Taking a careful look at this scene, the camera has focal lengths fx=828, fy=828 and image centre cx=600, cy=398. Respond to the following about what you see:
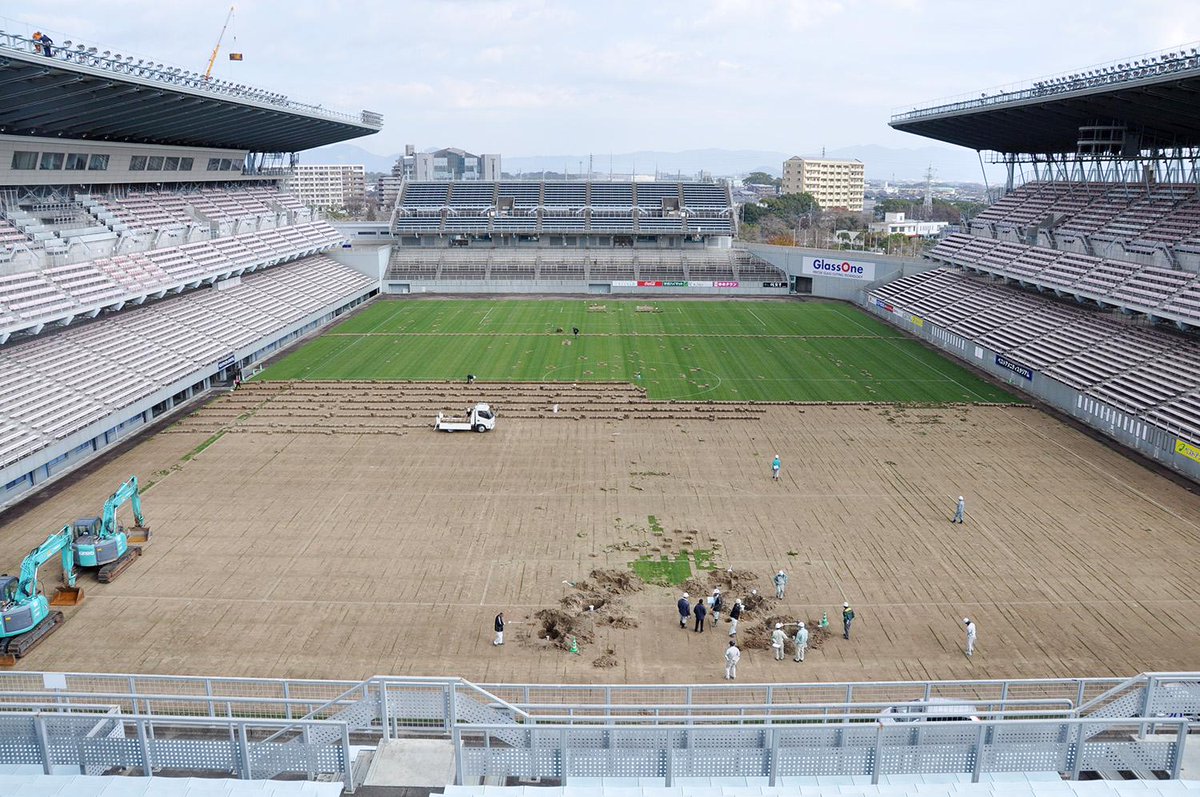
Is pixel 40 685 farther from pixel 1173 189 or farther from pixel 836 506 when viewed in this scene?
pixel 1173 189

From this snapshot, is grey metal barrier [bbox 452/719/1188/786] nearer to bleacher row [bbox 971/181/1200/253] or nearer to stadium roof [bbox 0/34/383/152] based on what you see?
stadium roof [bbox 0/34/383/152]

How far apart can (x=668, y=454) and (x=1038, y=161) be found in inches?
1963

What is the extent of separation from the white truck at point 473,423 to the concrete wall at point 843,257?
4471 centimetres

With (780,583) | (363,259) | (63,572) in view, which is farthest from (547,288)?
(780,583)

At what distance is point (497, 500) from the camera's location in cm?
2895

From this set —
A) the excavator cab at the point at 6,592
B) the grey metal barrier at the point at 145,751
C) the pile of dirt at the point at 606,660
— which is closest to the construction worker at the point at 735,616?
the pile of dirt at the point at 606,660

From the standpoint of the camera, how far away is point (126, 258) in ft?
149

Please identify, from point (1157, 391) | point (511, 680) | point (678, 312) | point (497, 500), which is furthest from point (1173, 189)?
point (511, 680)

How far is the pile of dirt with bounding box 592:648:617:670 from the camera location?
19016 millimetres

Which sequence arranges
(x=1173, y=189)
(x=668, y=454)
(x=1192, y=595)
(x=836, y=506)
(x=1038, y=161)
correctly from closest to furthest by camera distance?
(x=1192, y=595) < (x=836, y=506) < (x=668, y=454) < (x=1173, y=189) < (x=1038, y=161)

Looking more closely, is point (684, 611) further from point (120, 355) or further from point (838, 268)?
point (838, 268)

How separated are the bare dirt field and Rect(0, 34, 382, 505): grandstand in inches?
112

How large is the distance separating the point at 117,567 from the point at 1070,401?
39.6 metres

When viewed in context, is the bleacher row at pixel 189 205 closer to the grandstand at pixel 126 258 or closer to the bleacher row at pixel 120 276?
the grandstand at pixel 126 258
